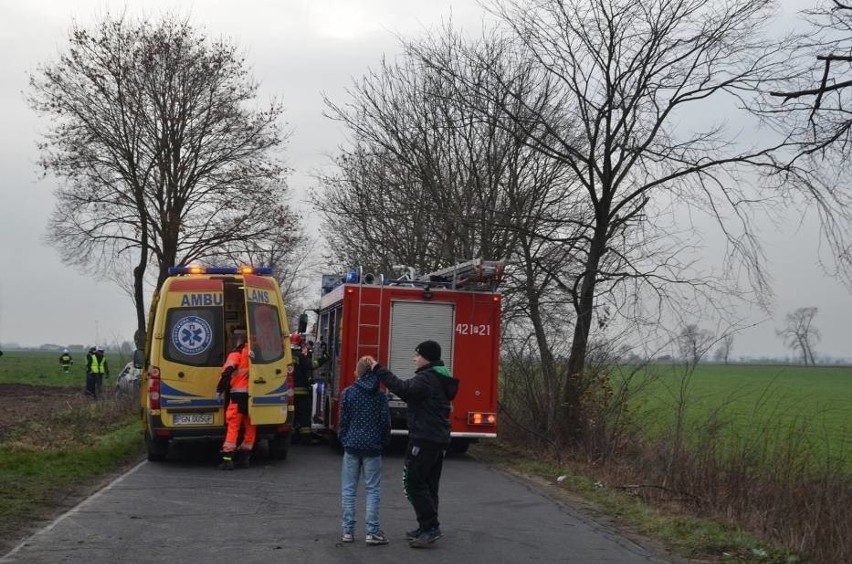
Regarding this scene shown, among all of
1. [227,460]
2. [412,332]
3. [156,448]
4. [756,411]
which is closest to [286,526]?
[227,460]

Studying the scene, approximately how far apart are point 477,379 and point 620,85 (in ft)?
17.6

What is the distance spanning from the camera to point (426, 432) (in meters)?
9.12

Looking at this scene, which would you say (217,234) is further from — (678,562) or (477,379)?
(678,562)

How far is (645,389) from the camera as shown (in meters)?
15.8

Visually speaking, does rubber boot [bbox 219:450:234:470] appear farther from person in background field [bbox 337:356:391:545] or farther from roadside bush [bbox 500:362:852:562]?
person in background field [bbox 337:356:391:545]

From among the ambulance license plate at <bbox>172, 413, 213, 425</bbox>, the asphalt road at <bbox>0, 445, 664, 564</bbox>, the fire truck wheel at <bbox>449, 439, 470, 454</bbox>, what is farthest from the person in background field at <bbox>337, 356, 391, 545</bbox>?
the fire truck wheel at <bbox>449, 439, 470, 454</bbox>

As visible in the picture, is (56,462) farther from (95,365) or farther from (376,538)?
(95,365)

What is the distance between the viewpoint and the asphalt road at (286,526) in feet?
27.3

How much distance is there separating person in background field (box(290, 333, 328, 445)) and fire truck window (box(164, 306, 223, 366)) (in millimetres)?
3237

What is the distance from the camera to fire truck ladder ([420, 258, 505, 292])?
16.1 m

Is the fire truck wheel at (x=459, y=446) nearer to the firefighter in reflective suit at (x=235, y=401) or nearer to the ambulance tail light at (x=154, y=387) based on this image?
the firefighter in reflective suit at (x=235, y=401)

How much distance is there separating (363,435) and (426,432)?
1.84ft

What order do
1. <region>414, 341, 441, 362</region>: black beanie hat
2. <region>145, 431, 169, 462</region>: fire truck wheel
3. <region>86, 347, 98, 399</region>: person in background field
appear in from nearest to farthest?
1. <region>414, 341, 441, 362</region>: black beanie hat
2. <region>145, 431, 169, 462</region>: fire truck wheel
3. <region>86, 347, 98, 399</region>: person in background field

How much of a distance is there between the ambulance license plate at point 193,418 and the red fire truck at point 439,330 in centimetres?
229
